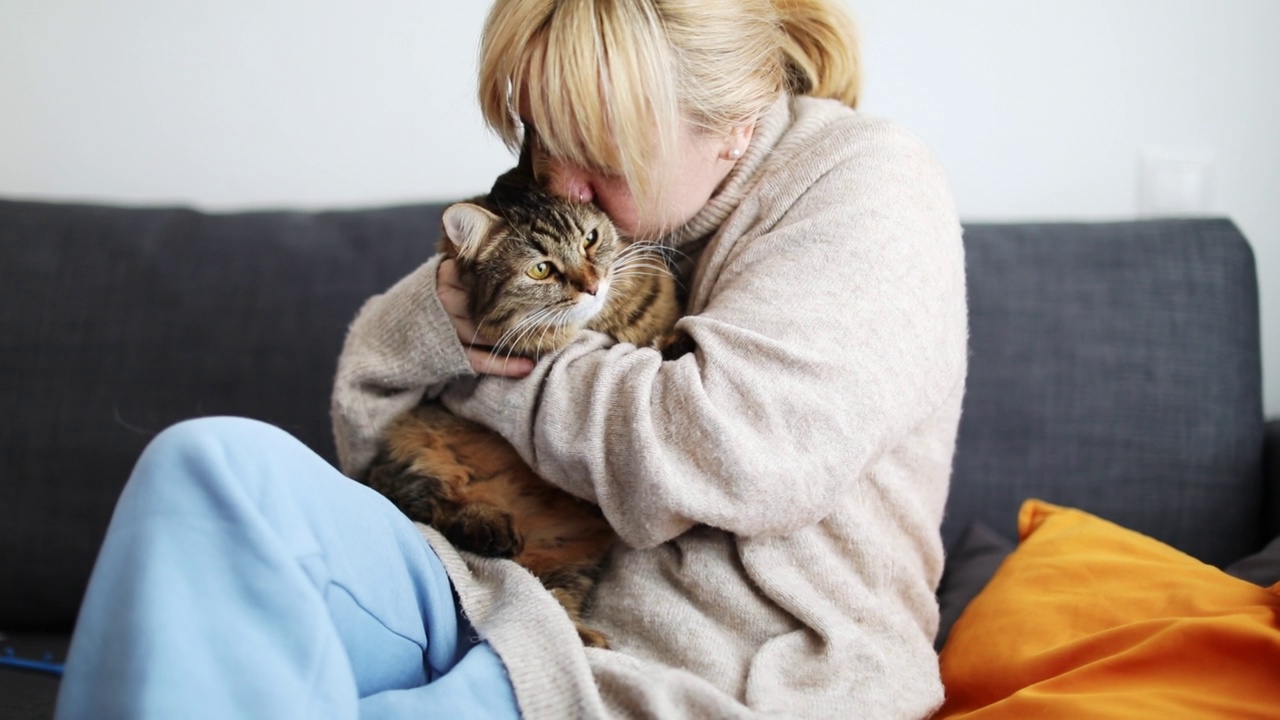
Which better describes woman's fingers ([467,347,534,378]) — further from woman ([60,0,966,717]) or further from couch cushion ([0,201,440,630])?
couch cushion ([0,201,440,630])

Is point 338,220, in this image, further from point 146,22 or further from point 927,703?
point 927,703

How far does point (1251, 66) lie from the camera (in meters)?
1.96

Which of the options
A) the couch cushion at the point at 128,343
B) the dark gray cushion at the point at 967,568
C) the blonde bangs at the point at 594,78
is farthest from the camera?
the couch cushion at the point at 128,343

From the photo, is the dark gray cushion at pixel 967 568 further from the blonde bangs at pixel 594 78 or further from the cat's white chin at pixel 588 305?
the blonde bangs at pixel 594 78

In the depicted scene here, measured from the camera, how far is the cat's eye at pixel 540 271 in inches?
49.5

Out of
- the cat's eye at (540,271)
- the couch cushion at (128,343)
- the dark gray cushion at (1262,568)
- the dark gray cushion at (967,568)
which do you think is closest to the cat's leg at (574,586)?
the cat's eye at (540,271)

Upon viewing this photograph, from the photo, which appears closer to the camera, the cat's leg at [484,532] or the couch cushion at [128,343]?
the cat's leg at [484,532]

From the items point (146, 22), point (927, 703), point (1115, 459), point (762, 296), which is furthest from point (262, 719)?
point (146, 22)

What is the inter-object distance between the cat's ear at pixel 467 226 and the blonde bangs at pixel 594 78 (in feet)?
0.42

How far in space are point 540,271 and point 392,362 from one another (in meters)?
0.22

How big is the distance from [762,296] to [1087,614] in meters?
0.59

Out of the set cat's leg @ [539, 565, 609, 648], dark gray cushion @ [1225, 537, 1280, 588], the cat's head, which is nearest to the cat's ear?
the cat's head

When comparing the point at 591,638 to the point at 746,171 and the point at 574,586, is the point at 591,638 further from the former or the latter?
the point at 746,171

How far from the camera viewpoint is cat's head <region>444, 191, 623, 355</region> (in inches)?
47.8
